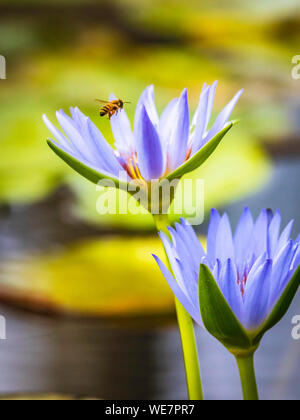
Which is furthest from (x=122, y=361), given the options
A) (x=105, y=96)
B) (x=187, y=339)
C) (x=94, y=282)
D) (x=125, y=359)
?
(x=105, y=96)

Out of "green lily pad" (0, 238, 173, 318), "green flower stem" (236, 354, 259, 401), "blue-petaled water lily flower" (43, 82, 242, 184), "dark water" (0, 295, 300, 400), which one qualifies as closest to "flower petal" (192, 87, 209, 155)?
"blue-petaled water lily flower" (43, 82, 242, 184)

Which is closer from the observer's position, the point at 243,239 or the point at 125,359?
the point at 243,239

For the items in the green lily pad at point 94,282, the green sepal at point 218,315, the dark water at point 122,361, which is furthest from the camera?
the green lily pad at point 94,282

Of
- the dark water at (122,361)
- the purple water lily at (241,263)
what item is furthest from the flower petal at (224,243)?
the dark water at (122,361)

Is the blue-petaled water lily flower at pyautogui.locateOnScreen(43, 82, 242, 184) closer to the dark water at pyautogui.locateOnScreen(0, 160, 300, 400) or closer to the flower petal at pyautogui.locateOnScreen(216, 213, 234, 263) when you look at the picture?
the flower petal at pyautogui.locateOnScreen(216, 213, 234, 263)

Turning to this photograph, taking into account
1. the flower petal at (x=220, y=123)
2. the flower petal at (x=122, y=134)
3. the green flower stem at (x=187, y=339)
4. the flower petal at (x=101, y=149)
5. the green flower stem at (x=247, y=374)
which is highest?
the flower petal at (x=122, y=134)

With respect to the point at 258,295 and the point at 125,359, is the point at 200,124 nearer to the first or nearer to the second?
the point at 258,295

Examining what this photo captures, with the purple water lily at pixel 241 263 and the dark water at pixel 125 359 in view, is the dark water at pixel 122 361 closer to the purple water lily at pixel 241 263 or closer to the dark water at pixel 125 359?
the dark water at pixel 125 359

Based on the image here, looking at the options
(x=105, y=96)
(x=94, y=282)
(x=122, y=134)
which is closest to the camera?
(x=122, y=134)
